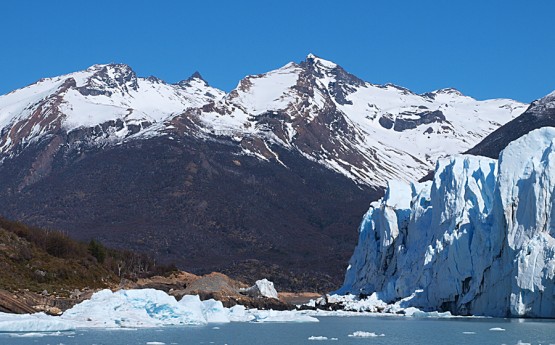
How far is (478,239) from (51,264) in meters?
33.5

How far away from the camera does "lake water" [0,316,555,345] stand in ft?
162

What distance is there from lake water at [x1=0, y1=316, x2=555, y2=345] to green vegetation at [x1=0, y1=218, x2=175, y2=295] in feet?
42.0

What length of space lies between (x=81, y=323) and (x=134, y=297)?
4.61 metres

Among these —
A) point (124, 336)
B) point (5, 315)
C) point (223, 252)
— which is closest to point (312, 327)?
point (124, 336)

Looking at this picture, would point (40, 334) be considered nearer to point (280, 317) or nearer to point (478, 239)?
point (280, 317)

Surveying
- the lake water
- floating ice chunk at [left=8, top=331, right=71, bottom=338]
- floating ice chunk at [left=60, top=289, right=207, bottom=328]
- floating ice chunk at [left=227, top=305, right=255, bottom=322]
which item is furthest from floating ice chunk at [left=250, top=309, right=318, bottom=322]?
floating ice chunk at [left=8, top=331, right=71, bottom=338]

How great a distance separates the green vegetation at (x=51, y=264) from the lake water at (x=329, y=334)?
12806 mm

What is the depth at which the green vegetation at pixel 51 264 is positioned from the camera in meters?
68.6

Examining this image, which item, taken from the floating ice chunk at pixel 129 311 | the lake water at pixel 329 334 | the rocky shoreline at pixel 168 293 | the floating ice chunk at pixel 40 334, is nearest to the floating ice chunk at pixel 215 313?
the lake water at pixel 329 334

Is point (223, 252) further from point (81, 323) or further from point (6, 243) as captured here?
point (81, 323)

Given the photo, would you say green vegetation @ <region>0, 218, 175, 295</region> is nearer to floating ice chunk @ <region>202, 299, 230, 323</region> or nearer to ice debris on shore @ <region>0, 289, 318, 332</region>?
ice debris on shore @ <region>0, 289, 318, 332</region>

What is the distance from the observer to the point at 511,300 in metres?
64.6

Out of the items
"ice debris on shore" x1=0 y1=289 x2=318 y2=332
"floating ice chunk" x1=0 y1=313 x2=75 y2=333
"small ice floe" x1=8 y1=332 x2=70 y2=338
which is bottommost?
"small ice floe" x1=8 y1=332 x2=70 y2=338

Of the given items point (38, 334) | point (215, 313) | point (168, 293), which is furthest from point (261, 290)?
point (38, 334)
